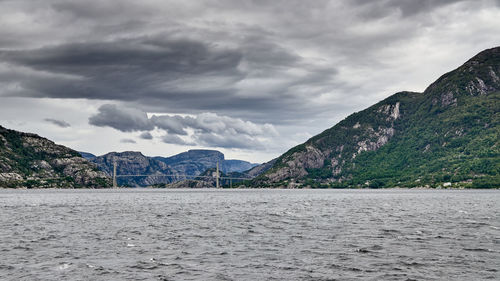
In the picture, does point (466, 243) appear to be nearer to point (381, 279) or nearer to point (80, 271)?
point (381, 279)

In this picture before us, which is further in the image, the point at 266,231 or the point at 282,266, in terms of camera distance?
the point at 266,231

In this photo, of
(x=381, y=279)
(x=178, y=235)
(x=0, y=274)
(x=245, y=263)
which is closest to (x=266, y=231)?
(x=178, y=235)

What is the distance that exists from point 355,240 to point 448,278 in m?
22.6

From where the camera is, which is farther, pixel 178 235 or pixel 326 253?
pixel 178 235

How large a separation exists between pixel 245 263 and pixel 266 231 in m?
26.5

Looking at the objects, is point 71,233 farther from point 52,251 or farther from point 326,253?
point 326,253

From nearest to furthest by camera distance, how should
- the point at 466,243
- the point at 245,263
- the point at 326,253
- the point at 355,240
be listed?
the point at 245,263, the point at 326,253, the point at 466,243, the point at 355,240

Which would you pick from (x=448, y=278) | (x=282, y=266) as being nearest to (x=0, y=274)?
(x=282, y=266)

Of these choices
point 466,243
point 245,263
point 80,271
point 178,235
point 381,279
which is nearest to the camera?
point 381,279

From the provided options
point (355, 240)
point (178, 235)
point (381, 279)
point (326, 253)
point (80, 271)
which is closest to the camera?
point (381, 279)

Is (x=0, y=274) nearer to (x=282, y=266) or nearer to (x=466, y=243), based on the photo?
(x=282, y=266)

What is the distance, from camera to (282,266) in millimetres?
40875

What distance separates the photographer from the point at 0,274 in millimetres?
37125

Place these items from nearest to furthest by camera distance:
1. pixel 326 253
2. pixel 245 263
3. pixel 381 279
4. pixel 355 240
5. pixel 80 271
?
1. pixel 381 279
2. pixel 80 271
3. pixel 245 263
4. pixel 326 253
5. pixel 355 240
